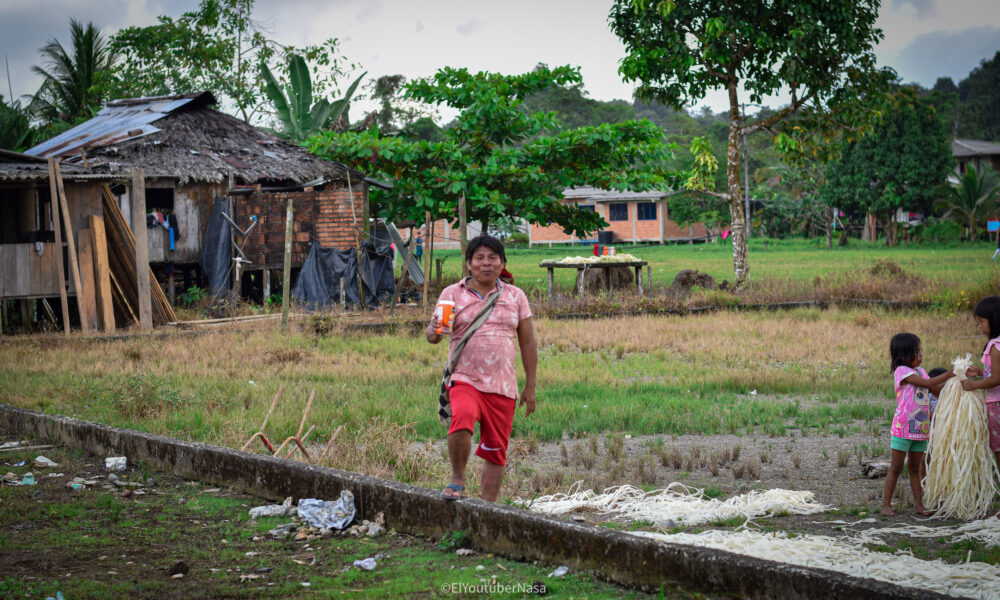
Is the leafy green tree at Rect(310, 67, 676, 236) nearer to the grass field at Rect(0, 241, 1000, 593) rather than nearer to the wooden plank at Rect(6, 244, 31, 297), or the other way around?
the grass field at Rect(0, 241, 1000, 593)

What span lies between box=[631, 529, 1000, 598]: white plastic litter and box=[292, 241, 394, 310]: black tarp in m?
16.1

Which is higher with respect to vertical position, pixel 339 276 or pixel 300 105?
pixel 300 105

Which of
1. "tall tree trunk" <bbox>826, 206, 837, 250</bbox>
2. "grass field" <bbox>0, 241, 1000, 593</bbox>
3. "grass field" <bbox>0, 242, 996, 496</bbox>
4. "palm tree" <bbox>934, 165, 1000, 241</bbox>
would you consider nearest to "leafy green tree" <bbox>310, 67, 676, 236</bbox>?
"grass field" <bbox>0, 241, 1000, 593</bbox>

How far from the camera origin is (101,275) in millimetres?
16688

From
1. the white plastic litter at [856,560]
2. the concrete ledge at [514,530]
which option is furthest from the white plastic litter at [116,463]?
the white plastic litter at [856,560]

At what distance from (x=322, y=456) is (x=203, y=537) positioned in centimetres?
160

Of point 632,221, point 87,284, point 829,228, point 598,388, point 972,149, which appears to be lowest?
point 598,388

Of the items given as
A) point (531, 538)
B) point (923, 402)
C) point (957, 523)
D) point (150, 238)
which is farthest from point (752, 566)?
point (150, 238)

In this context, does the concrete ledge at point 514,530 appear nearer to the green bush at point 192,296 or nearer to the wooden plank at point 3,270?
the wooden plank at point 3,270

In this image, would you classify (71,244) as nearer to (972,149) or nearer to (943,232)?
(943,232)

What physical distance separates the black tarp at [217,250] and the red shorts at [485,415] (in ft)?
54.2

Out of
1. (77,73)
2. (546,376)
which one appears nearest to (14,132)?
(77,73)

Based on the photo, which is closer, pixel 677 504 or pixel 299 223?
pixel 677 504

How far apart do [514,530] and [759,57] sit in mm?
19872
